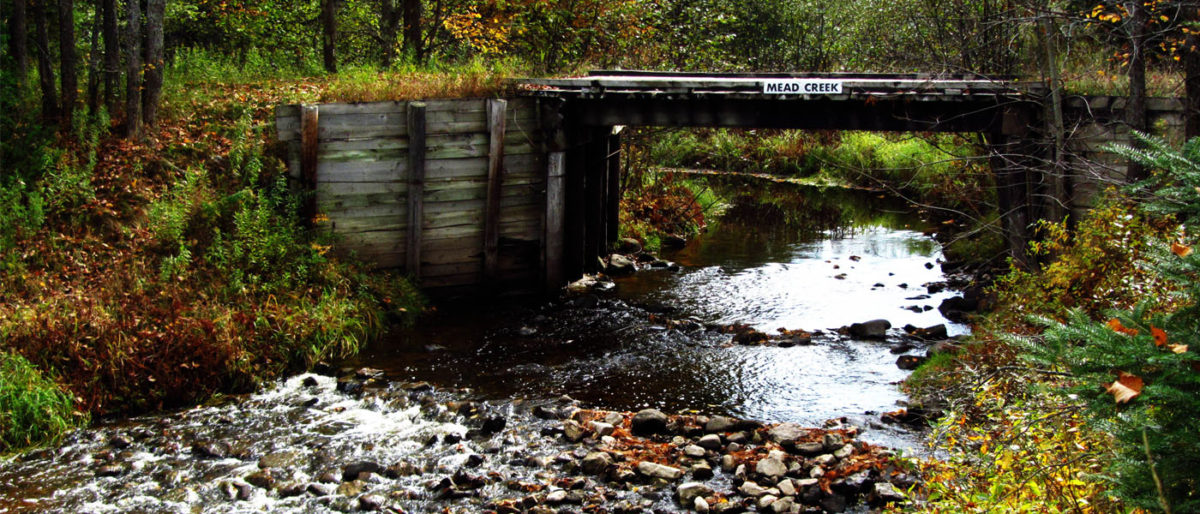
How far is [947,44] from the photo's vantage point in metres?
18.1

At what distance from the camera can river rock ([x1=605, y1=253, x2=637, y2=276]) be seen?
56.2ft

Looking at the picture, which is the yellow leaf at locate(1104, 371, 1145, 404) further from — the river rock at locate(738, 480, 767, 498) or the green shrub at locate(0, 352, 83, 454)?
the green shrub at locate(0, 352, 83, 454)

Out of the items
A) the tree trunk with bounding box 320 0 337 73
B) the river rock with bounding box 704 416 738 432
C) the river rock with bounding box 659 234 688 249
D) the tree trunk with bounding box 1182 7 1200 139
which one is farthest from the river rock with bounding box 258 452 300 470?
the river rock with bounding box 659 234 688 249

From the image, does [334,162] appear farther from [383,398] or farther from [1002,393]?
[1002,393]

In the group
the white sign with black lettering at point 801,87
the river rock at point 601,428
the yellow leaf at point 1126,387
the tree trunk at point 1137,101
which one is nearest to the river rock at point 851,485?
the river rock at point 601,428

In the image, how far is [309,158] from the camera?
1359 cm

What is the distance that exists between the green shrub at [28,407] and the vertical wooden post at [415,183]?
5.64 m

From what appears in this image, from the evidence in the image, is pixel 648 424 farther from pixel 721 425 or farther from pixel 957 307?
pixel 957 307

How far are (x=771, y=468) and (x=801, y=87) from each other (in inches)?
275

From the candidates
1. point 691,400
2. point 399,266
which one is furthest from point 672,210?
point 691,400

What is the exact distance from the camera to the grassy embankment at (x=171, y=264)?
9797 millimetres

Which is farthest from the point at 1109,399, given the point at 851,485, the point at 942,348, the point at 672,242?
the point at 672,242

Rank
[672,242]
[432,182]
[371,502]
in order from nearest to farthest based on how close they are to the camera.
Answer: [371,502] → [432,182] → [672,242]

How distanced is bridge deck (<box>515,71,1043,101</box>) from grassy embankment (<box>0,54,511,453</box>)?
1.21 meters
